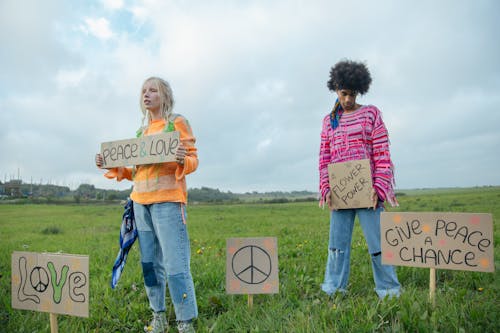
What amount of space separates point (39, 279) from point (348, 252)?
2.62 metres

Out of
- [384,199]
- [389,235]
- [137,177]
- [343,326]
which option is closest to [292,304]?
[343,326]

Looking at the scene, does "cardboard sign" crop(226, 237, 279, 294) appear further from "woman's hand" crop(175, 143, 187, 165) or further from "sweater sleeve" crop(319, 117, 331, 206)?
"woman's hand" crop(175, 143, 187, 165)

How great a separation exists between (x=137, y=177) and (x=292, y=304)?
5.73ft

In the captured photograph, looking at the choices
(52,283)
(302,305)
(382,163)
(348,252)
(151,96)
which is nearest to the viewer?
(52,283)

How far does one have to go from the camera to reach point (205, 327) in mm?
2709

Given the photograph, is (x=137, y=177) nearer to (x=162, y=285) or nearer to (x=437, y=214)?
(x=162, y=285)

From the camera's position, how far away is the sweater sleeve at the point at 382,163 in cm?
313

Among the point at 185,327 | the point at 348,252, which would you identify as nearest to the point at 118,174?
the point at 185,327

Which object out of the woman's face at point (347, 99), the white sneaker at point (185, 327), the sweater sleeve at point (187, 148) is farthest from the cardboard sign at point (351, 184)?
the white sneaker at point (185, 327)

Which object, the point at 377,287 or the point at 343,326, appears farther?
the point at 377,287

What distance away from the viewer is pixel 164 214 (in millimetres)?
2627

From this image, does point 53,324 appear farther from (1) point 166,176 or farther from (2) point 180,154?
(2) point 180,154

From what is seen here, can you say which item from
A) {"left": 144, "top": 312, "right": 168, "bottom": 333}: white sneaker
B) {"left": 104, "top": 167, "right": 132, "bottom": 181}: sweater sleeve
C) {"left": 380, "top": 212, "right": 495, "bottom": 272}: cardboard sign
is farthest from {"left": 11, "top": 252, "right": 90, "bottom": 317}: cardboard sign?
{"left": 380, "top": 212, "right": 495, "bottom": 272}: cardboard sign

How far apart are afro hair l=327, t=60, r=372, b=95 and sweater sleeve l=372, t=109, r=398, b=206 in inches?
11.9
